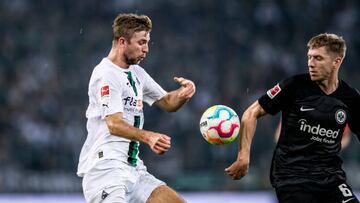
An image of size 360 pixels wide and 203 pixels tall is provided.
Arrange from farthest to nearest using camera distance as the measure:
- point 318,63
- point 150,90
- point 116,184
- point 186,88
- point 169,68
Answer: point 169,68
point 150,90
point 186,88
point 318,63
point 116,184

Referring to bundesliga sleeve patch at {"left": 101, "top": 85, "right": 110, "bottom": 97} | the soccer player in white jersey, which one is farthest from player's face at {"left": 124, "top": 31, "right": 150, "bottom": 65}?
bundesliga sleeve patch at {"left": 101, "top": 85, "right": 110, "bottom": 97}

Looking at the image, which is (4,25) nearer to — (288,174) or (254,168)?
(254,168)

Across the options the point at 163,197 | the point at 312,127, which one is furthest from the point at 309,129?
the point at 163,197

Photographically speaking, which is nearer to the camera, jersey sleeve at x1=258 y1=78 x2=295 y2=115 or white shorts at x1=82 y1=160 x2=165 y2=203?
white shorts at x1=82 y1=160 x2=165 y2=203

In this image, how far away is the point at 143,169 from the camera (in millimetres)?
6324

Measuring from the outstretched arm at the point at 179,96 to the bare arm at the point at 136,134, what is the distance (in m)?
0.77

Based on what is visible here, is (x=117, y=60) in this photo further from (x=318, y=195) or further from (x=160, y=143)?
(x=318, y=195)

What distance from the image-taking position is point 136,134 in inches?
225

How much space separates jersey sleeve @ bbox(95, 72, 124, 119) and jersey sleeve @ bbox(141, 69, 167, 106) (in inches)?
22.3

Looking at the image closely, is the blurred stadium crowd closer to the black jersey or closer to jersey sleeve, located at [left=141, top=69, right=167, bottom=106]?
jersey sleeve, located at [left=141, top=69, right=167, bottom=106]

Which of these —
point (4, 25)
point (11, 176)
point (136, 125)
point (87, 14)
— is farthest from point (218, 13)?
point (136, 125)

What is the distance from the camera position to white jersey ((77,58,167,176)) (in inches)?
237

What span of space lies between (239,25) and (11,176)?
605 cm

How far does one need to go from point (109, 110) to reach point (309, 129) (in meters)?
1.54
